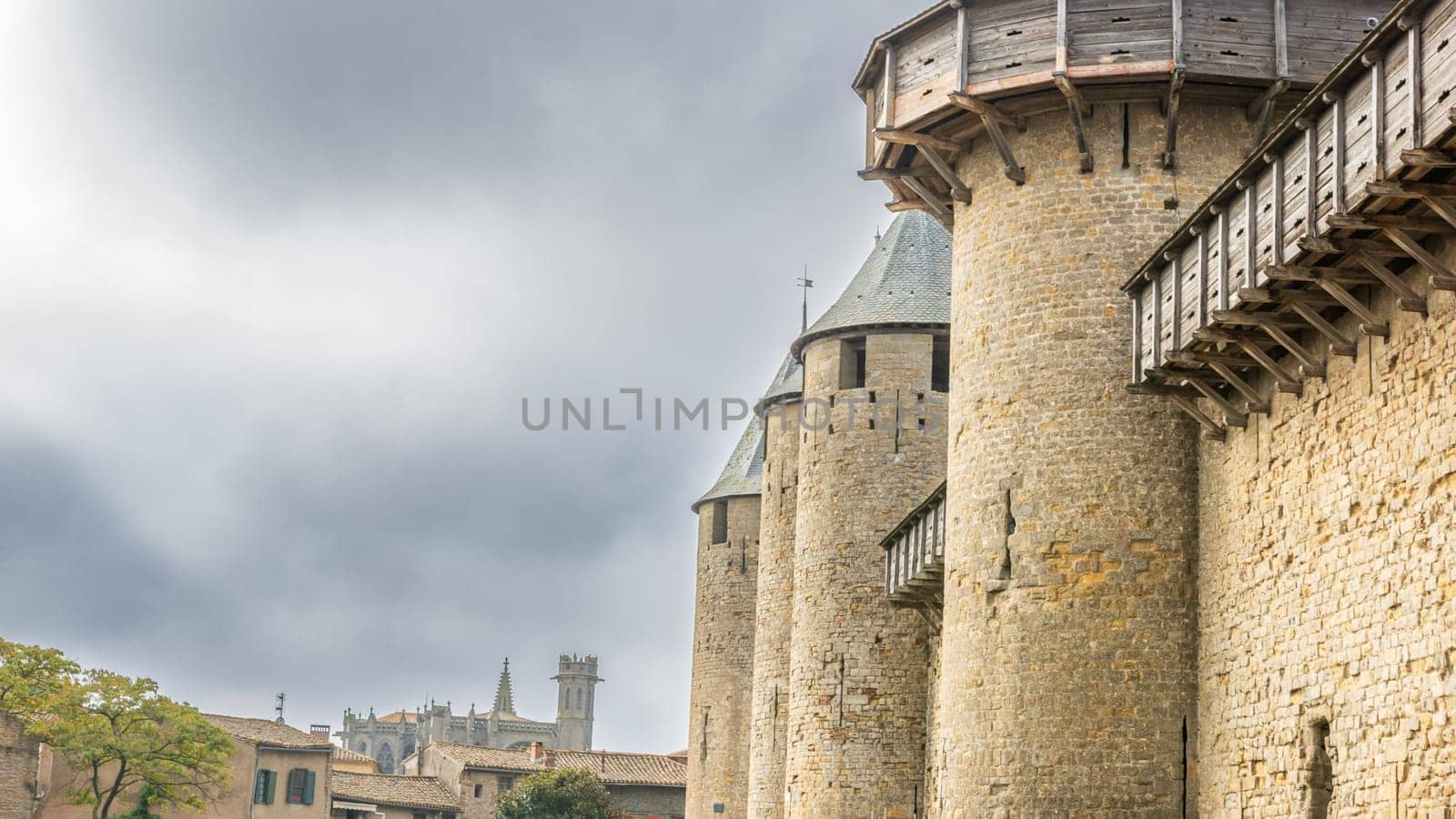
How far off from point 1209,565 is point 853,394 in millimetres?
13727

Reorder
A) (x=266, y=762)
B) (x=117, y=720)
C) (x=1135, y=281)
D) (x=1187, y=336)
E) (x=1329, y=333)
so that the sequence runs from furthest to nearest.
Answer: (x=266, y=762) < (x=117, y=720) < (x=1135, y=281) < (x=1187, y=336) < (x=1329, y=333)

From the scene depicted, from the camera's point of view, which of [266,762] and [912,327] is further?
[266,762]

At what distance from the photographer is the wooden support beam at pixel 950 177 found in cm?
2022

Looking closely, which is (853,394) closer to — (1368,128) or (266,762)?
(1368,128)

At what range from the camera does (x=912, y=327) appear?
30.6 m

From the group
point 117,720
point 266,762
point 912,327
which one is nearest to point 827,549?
point 912,327

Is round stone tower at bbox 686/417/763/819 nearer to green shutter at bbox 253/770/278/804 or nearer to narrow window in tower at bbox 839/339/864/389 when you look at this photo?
narrow window in tower at bbox 839/339/864/389

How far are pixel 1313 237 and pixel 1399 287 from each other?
74cm

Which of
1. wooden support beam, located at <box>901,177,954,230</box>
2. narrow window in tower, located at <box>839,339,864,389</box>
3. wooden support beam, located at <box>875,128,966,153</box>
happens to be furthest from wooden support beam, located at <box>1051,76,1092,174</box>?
narrow window in tower, located at <box>839,339,864,389</box>

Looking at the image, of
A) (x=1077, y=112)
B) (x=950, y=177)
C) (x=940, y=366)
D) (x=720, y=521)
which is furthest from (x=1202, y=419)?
(x=720, y=521)

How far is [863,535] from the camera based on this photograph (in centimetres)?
2945

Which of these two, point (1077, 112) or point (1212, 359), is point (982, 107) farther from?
point (1212, 359)

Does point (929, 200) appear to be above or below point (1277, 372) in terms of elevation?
above

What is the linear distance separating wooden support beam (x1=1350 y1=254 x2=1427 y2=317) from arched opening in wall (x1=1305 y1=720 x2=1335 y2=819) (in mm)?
3644
